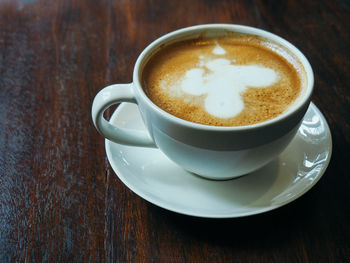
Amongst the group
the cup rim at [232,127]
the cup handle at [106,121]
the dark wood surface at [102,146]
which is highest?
the cup rim at [232,127]

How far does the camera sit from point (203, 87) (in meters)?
0.76

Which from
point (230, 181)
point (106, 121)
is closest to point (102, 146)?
point (106, 121)

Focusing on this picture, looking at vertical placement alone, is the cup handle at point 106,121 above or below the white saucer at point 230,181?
above

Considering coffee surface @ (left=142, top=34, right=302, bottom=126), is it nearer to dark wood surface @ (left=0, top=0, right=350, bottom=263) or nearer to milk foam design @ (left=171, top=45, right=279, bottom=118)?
milk foam design @ (left=171, top=45, right=279, bottom=118)

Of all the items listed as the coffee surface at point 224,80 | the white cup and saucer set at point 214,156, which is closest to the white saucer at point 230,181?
the white cup and saucer set at point 214,156

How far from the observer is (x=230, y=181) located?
2.47ft

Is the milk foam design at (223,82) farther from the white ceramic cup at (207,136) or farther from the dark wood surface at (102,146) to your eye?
the dark wood surface at (102,146)

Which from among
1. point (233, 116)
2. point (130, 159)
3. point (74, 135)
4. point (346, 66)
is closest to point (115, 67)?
point (74, 135)

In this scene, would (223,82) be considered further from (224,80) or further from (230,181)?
(230,181)

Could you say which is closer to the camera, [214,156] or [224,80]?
[214,156]

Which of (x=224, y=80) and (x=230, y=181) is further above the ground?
(x=224, y=80)

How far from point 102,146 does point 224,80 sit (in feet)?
0.99

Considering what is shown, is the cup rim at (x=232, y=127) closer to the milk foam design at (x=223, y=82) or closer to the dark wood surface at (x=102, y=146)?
the milk foam design at (x=223, y=82)

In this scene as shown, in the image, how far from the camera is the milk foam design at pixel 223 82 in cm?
72
